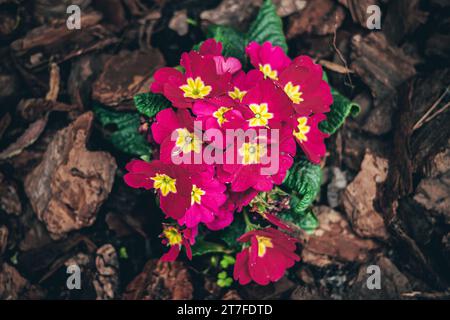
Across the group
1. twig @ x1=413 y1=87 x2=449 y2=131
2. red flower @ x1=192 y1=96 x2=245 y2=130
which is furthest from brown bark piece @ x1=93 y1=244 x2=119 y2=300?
twig @ x1=413 y1=87 x2=449 y2=131

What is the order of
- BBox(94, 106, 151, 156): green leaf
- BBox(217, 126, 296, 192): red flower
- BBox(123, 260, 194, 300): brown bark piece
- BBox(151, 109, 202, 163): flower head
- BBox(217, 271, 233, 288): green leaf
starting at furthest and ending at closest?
1. BBox(217, 271, 233, 288): green leaf
2. BBox(123, 260, 194, 300): brown bark piece
3. BBox(94, 106, 151, 156): green leaf
4. BBox(151, 109, 202, 163): flower head
5. BBox(217, 126, 296, 192): red flower

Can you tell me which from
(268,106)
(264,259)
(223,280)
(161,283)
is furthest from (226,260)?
(268,106)

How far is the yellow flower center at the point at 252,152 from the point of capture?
1.65 metres

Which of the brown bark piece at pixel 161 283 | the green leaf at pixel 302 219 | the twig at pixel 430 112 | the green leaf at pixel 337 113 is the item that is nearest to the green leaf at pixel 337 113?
the green leaf at pixel 337 113

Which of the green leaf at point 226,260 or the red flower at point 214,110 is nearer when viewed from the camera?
the red flower at point 214,110

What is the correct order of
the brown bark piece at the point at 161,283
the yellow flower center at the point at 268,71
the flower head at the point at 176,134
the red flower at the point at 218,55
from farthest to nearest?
the brown bark piece at the point at 161,283 → the yellow flower center at the point at 268,71 → the red flower at the point at 218,55 → the flower head at the point at 176,134

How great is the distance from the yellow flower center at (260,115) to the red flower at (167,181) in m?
0.30

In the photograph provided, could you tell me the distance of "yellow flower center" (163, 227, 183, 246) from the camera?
6.63ft

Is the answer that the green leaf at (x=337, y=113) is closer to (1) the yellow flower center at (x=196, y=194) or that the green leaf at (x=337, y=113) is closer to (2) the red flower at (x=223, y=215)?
(2) the red flower at (x=223, y=215)

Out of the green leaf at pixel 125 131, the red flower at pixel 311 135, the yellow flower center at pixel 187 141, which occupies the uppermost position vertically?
the yellow flower center at pixel 187 141

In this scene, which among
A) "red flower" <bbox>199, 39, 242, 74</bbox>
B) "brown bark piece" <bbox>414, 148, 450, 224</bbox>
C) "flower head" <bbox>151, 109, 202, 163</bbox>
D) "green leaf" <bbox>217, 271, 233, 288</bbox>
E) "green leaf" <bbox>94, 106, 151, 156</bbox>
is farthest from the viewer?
"green leaf" <bbox>217, 271, 233, 288</bbox>

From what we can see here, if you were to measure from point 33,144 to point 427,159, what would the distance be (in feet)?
6.36

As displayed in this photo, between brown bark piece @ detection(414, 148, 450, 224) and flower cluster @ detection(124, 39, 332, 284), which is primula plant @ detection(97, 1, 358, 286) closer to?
flower cluster @ detection(124, 39, 332, 284)
